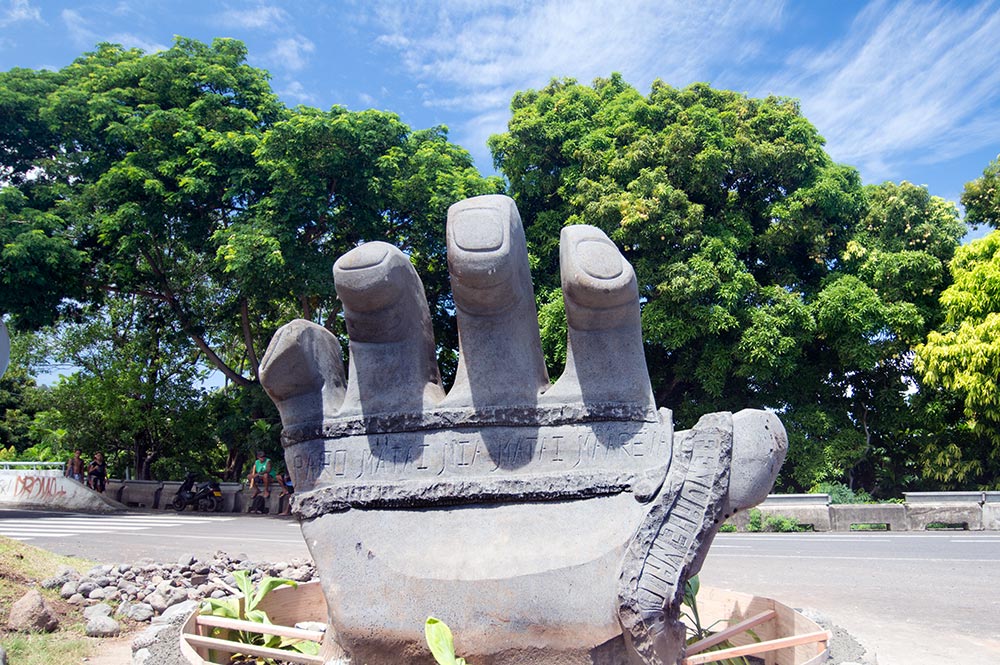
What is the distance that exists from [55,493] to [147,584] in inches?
411

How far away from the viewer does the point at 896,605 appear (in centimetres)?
545

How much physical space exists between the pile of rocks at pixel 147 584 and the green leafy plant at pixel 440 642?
295cm

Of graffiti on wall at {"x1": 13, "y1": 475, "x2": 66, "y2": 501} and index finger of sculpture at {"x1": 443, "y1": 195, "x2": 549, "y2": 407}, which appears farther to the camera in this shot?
graffiti on wall at {"x1": 13, "y1": 475, "x2": 66, "y2": 501}

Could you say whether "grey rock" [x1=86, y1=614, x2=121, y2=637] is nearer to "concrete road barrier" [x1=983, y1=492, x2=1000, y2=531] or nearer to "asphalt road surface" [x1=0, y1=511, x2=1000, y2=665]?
"asphalt road surface" [x1=0, y1=511, x2=1000, y2=665]

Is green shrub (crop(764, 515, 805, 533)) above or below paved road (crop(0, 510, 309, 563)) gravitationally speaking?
below

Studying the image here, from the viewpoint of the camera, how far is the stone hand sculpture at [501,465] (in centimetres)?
289

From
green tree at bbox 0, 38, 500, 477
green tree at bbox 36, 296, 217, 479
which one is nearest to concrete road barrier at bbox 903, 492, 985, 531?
green tree at bbox 0, 38, 500, 477

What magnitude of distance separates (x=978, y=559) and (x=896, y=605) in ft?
9.72

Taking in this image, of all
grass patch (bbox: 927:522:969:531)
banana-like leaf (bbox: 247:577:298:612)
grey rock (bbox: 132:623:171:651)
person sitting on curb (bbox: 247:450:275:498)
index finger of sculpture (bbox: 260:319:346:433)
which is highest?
index finger of sculpture (bbox: 260:319:346:433)

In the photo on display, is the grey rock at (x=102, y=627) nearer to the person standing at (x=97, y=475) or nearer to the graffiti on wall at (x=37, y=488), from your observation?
the graffiti on wall at (x=37, y=488)

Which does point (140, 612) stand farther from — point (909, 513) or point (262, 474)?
point (909, 513)

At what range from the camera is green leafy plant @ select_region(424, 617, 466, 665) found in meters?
2.60

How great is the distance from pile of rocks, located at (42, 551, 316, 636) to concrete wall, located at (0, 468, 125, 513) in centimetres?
932

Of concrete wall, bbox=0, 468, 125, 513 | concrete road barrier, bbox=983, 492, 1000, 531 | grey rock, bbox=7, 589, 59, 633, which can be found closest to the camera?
grey rock, bbox=7, 589, 59, 633
